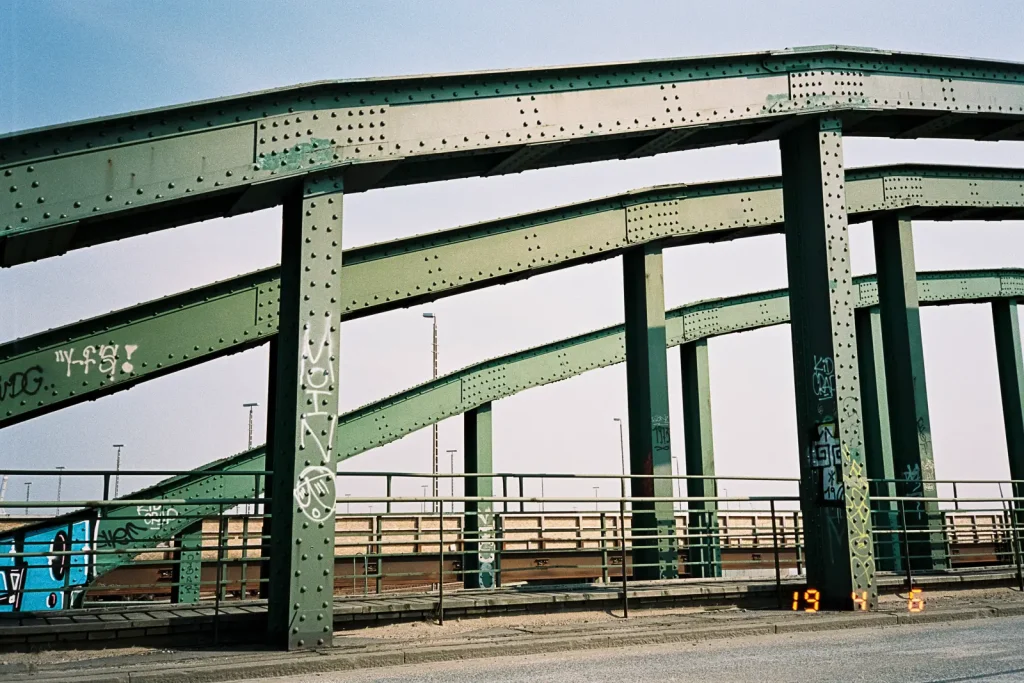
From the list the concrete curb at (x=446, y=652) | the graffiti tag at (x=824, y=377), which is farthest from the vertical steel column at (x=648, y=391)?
the concrete curb at (x=446, y=652)

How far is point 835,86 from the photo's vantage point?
1148 cm

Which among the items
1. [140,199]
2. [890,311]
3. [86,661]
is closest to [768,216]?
[890,311]

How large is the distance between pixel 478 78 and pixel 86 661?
6536 millimetres

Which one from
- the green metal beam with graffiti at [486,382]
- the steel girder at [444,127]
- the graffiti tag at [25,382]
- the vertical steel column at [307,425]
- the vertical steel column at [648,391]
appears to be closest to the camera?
the steel girder at [444,127]

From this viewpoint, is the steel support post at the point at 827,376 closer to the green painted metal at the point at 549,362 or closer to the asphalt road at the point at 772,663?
the asphalt road at the point at 772,663

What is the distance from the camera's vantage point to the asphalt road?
21.7ft

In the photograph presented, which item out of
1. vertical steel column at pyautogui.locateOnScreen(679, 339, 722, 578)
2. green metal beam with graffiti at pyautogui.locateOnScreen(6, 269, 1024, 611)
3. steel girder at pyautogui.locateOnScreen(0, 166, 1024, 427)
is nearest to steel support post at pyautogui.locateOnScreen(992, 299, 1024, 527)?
green metal beam with graffiti at pyautogui.locateOnScreen(6, 269, 1024, 611)

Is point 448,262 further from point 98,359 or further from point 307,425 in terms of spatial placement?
point 307,425

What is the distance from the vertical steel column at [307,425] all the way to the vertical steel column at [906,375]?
11.6 m

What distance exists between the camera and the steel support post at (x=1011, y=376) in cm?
2077

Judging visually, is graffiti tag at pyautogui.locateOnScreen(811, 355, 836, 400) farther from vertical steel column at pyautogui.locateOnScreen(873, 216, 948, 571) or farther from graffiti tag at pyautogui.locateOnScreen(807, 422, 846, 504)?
vertical steel column at pyautogui.locateOnScreen(873, 216, 948, 571)

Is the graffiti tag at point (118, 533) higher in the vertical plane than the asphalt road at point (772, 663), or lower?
higher

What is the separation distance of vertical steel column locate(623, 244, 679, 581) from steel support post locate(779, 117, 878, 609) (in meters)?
3.90

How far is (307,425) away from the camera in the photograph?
27.7 feet
